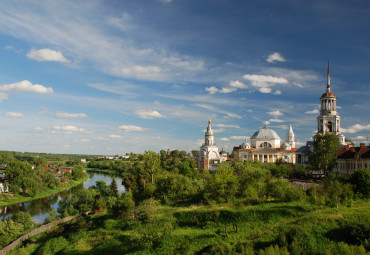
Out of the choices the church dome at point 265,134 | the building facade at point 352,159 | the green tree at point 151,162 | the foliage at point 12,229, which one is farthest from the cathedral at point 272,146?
the foliage at point 12,229

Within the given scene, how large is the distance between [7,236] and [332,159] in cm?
3631

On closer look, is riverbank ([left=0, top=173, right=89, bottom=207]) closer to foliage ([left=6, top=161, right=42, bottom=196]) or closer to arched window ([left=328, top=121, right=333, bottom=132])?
foliage ([left=6, top=161, right=42, bottom=196])

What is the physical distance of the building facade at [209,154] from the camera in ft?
203

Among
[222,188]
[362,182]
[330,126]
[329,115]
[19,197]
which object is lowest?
[19,197]

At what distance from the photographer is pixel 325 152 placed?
125ft

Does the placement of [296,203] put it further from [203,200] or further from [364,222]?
[203,200]

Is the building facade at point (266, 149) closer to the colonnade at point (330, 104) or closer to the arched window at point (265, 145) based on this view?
the arched window at point (265, 145)

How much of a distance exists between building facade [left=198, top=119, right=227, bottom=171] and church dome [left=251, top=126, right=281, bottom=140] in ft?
31.2

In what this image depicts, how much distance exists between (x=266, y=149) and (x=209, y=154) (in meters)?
11.4

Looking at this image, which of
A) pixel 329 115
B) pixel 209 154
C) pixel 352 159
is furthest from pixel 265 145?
pixel 352 159

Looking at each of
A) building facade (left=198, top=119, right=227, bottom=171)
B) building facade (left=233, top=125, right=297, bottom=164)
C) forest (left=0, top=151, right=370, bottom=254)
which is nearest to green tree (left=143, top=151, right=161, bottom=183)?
forest (left=0, top=151, right=370, bottom=254)

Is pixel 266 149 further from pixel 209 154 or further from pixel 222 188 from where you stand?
pixel 222 188

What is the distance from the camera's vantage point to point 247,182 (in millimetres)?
29422

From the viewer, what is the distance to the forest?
18.5 m
